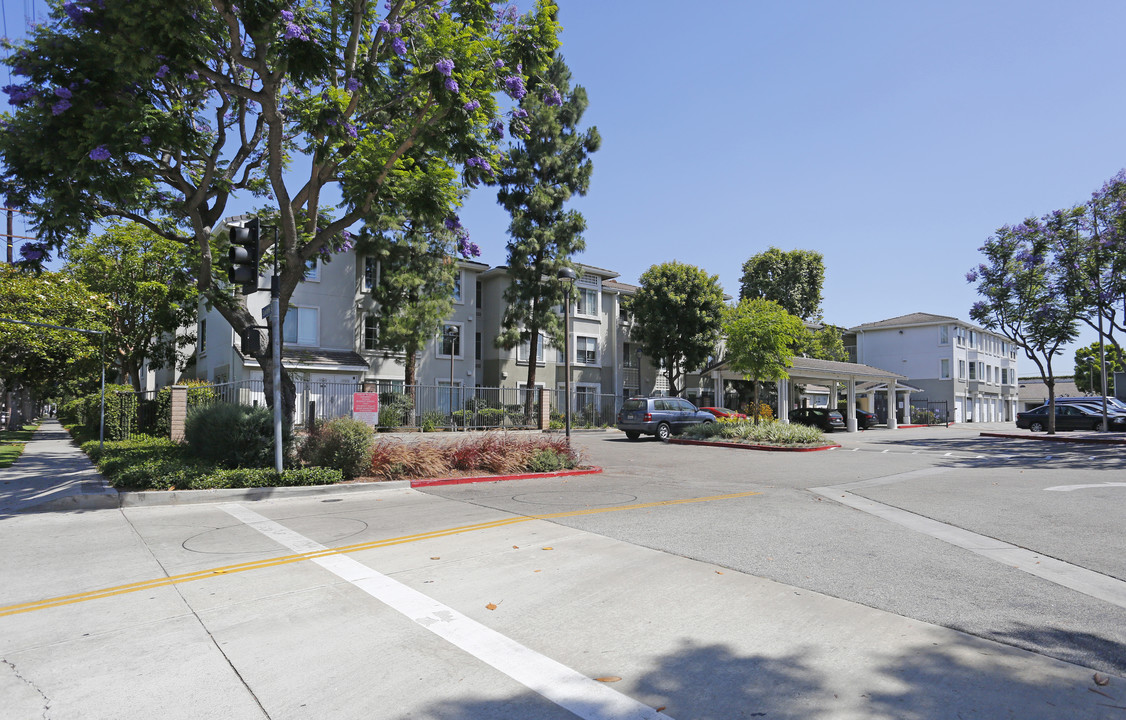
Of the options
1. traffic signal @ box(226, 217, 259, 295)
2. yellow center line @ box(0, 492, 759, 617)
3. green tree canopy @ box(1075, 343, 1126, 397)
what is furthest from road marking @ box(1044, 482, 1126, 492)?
green tree canopy @ box(1075, 343, 1126, 397)

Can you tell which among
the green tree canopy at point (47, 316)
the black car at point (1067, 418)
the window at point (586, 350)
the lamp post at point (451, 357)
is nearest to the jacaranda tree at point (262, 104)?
the green tree canopy at point (47, 316)

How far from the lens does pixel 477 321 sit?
4028cm

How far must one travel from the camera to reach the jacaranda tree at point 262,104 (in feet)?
36.5

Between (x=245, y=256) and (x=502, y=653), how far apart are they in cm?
864

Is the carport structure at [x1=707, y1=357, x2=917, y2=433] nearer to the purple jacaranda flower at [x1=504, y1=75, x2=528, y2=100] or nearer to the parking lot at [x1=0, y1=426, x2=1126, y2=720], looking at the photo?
the purple jacaranda flower at [x1=504, y1=75, x2=528, y2=100]

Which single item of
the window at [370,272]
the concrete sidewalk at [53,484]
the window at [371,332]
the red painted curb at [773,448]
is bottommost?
the red painted curb at [773,448]

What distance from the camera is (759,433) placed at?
24.4 metres

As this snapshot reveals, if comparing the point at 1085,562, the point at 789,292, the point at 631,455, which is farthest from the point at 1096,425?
the point at 1085,562

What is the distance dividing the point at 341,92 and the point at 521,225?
2302cm

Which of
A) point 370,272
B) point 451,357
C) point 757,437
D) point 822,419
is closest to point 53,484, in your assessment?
point 757,437

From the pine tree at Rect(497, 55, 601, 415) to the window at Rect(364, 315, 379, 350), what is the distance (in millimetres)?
6276

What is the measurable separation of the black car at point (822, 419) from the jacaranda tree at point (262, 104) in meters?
28.2

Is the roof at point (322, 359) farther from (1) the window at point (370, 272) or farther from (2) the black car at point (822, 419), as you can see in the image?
(2) the black car at point (822, 419)

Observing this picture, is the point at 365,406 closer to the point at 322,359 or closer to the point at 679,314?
the point at 322,359
